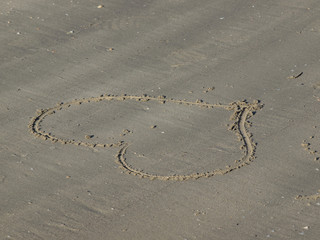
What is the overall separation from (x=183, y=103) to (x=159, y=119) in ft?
1.62

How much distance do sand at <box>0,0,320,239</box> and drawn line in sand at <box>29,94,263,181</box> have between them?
0.02 meters

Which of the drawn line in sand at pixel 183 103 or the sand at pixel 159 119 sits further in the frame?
the drawn line in sand at pixel 183 103

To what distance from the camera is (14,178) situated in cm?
857

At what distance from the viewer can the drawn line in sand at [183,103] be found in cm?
854

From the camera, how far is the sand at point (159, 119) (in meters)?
7.83

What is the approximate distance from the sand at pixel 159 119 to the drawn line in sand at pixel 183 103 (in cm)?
2

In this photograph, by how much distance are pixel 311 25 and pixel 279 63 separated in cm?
146

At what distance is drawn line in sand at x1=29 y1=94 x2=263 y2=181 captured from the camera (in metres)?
8.54

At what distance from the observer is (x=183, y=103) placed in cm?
995

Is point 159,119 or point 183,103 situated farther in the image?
point 183,103

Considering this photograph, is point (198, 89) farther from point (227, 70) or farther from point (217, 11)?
point (217, 11)

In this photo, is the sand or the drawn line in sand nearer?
the sand

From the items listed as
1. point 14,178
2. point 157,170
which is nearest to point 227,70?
point 157,170

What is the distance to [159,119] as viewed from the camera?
961 cm
